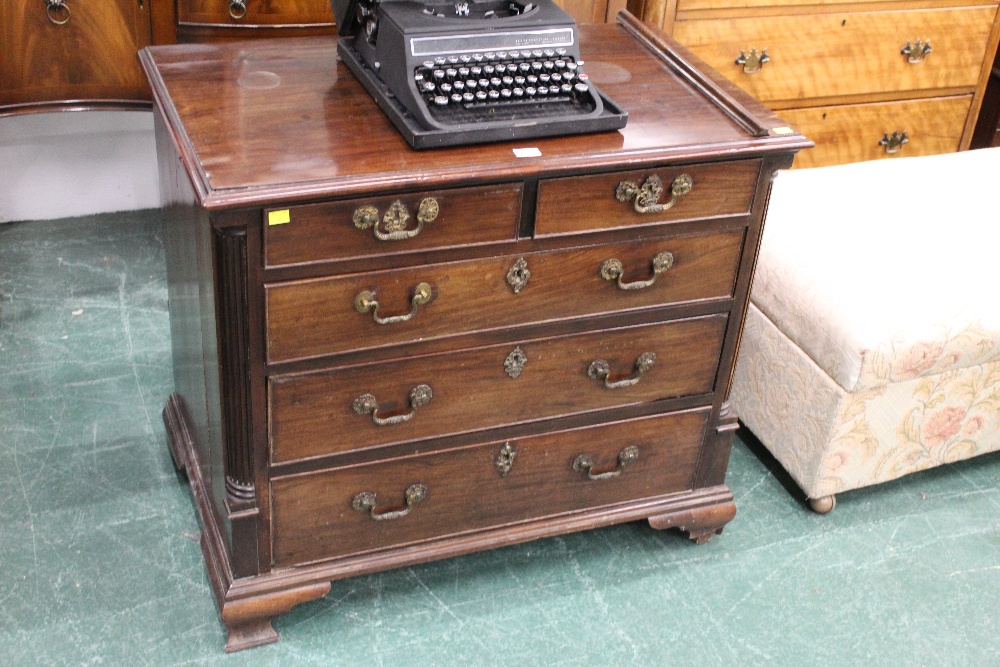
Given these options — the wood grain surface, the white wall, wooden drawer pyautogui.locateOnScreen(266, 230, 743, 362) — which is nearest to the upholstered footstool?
wooden drawer pyautogui.locateOnScreen(266, 230, 743, 362)

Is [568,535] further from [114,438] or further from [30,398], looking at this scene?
[30,398]

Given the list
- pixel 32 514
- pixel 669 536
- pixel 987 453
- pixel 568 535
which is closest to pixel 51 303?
pixel 32 514

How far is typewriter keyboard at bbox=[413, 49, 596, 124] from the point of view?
1998 millimetres

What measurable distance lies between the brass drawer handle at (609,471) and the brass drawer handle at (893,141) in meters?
1.42

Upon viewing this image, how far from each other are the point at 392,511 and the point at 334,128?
0.72m

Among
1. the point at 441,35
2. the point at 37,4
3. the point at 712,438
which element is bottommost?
the point at 712,438

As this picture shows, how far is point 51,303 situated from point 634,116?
1.76 m

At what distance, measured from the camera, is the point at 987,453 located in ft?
9.46

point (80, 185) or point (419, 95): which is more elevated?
point (419, 95)

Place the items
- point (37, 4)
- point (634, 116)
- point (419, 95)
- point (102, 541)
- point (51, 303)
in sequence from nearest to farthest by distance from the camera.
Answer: point (419, 95) < point (634, 116) < point (102, 541) < point (37, 4) < point (51, 303)

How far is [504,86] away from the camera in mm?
2041

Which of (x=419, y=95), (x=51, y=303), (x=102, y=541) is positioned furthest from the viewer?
(x=51, y=303)

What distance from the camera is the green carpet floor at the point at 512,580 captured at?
88.9 inches

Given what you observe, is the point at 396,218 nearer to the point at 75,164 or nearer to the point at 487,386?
the point at 487,386
